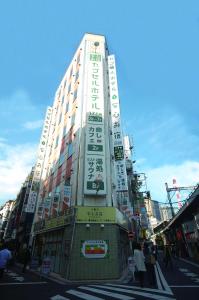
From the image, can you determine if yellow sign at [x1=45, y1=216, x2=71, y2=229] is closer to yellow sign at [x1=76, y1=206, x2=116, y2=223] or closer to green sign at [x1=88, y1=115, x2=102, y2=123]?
yellow sign at [x1=76, y1=206, x2=116, y2=223]

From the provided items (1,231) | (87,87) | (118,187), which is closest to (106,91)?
(87,87)

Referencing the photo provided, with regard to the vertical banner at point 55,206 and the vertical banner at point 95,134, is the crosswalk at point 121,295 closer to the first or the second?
the vertical banner at point 95,134

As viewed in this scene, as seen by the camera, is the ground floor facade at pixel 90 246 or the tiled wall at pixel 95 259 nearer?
the tiled wall at pixel 95 259

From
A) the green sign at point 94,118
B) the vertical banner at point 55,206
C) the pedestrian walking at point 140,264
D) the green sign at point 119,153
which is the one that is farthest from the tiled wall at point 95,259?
the green sign at point 94,118

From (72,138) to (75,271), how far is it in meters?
11.9

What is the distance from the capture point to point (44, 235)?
79.6 ft

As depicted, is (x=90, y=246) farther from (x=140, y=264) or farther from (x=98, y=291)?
(x=140, y=264)

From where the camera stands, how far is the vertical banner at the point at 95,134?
A: 1764cm

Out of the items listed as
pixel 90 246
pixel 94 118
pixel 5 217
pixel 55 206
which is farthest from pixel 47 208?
pixel 5 217

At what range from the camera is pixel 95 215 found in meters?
16.4

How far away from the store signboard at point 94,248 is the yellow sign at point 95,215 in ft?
4.59

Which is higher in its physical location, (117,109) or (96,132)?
(117,109)

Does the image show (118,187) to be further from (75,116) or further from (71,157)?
(75,116)

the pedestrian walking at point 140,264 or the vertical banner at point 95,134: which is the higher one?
the vertical banner at point 95,134
